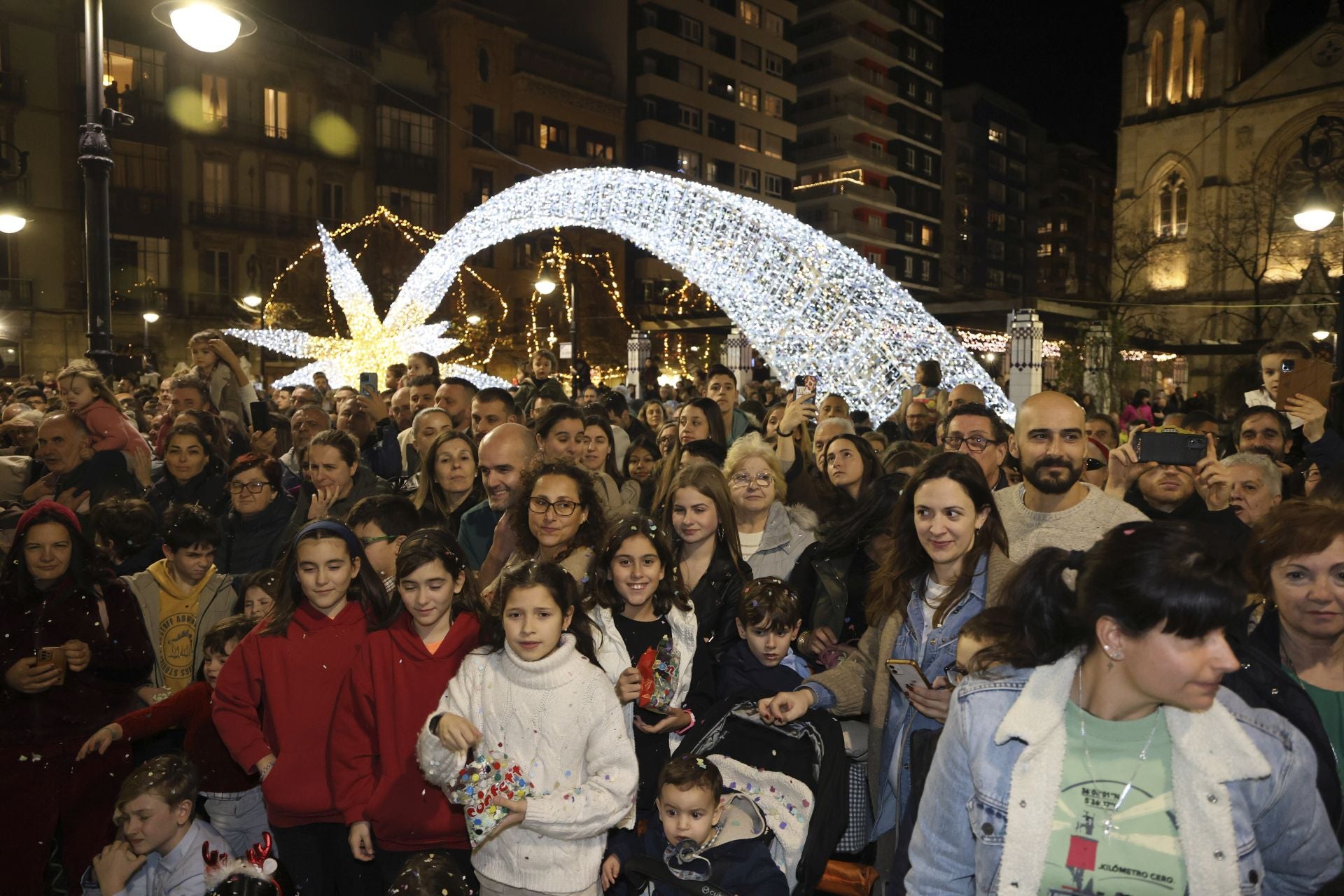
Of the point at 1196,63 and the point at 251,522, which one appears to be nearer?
the point at 251,522

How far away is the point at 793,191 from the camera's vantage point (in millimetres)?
58219

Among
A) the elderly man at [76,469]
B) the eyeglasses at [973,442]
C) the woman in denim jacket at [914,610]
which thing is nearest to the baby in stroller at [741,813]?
the woman in denim jacket at [914,610]

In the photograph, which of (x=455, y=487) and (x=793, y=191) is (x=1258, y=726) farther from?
(x=793, y=191)

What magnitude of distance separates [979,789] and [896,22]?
67917 millimetres

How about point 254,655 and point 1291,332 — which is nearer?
point 254,655

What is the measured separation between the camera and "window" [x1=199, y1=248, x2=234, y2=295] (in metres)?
35.9

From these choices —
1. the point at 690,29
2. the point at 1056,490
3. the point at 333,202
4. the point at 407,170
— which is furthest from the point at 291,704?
the point at 690,29

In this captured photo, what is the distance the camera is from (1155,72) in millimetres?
44281

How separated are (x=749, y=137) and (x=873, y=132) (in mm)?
11425

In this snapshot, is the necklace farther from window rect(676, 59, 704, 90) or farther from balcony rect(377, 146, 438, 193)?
window rect(676, 59, 704, 90)

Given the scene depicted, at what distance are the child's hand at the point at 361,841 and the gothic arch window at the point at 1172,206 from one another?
158 ft

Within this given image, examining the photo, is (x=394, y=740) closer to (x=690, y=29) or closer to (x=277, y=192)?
(x=277, y=192)

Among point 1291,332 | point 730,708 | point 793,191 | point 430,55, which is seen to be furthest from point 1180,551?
point 793,191

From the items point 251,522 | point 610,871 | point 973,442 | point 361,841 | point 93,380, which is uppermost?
point 93,380
